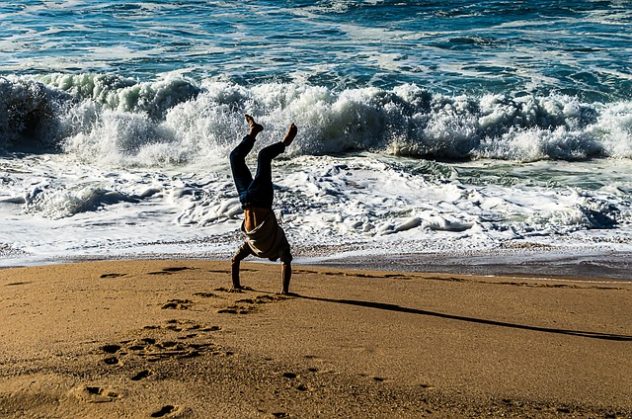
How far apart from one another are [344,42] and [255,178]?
1680cm

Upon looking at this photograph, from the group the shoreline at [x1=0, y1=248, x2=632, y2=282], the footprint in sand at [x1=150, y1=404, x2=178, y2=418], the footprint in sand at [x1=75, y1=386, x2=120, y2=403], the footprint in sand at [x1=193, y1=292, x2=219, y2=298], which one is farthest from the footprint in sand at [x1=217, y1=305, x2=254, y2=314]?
the shoreline at [x1=0, y1=248, x2=632, y2=282]

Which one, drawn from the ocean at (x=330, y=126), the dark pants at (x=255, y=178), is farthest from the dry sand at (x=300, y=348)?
the ocean at (x=330, y=126)

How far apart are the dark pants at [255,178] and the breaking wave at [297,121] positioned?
8.63 m

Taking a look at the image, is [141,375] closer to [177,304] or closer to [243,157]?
[177,304]

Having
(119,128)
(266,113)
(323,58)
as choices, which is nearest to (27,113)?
(119,128)

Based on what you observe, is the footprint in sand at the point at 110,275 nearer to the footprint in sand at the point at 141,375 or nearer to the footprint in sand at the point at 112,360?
the footprint in sand at the point at 112,360

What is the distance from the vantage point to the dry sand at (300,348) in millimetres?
4367

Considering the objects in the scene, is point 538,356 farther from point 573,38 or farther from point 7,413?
point 573,38

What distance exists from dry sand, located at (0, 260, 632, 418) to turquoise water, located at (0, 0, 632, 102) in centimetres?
1183

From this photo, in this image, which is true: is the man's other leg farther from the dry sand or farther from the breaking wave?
the breaking wave

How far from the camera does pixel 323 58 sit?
20.6m

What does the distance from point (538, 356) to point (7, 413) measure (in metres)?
2.99

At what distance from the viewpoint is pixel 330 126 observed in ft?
53.1

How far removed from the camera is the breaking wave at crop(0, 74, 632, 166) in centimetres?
1556
